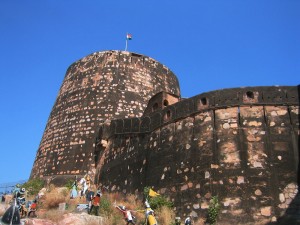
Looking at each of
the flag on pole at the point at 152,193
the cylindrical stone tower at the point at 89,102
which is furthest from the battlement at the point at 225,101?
the cylindrical stone tower at the point at 89,102

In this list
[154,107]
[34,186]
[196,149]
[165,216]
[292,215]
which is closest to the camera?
[292,215]

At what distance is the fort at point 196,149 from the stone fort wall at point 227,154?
0.08ft

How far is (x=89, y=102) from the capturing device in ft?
55.0

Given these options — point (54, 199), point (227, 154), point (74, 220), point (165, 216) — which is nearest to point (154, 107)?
point (227, 154)

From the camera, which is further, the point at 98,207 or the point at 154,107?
the point at 154,107

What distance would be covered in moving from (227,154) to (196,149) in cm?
97

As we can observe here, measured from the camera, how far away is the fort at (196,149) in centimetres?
950

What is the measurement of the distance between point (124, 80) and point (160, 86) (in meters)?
1.82

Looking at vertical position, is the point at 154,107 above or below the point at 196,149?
above

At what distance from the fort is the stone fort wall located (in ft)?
0.08

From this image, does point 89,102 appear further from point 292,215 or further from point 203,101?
point 292,215

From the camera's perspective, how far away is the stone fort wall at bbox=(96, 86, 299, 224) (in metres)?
9.39

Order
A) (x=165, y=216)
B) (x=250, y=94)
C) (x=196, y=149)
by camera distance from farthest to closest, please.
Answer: (x=250, y=94) < (x=196, y=149) < (x=165, y=216)

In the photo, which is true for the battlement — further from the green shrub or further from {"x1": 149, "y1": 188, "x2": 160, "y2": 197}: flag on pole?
the green shrub
